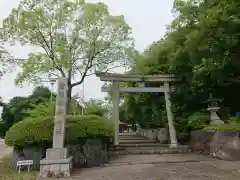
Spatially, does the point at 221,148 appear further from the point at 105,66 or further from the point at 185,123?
the point at 105,66

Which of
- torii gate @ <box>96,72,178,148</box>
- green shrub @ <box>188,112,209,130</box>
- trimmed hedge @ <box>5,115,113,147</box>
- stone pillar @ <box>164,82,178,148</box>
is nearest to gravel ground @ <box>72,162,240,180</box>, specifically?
trimmed hedge @ <box>5,115,113,147</box>

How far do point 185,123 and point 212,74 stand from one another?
2969 millimetres

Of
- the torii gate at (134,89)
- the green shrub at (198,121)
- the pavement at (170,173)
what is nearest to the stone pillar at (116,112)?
the torii gate at (134,89)

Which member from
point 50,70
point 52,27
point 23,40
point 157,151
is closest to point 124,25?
point 52,27

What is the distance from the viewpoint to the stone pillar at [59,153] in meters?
6.48

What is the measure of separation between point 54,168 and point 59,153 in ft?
1.73

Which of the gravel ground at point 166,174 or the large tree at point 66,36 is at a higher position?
the large tree at point 66,36

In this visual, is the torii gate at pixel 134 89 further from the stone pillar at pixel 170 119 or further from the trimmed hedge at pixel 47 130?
the trimmed hedge at pixel 47 130

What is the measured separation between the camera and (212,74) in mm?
9828

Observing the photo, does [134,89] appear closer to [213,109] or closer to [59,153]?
[213,109]

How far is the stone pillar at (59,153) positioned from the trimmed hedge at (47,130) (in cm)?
83

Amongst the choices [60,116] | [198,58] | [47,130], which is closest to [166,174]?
[60,116]

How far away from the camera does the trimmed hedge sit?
8000mm

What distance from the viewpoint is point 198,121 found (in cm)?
1041
